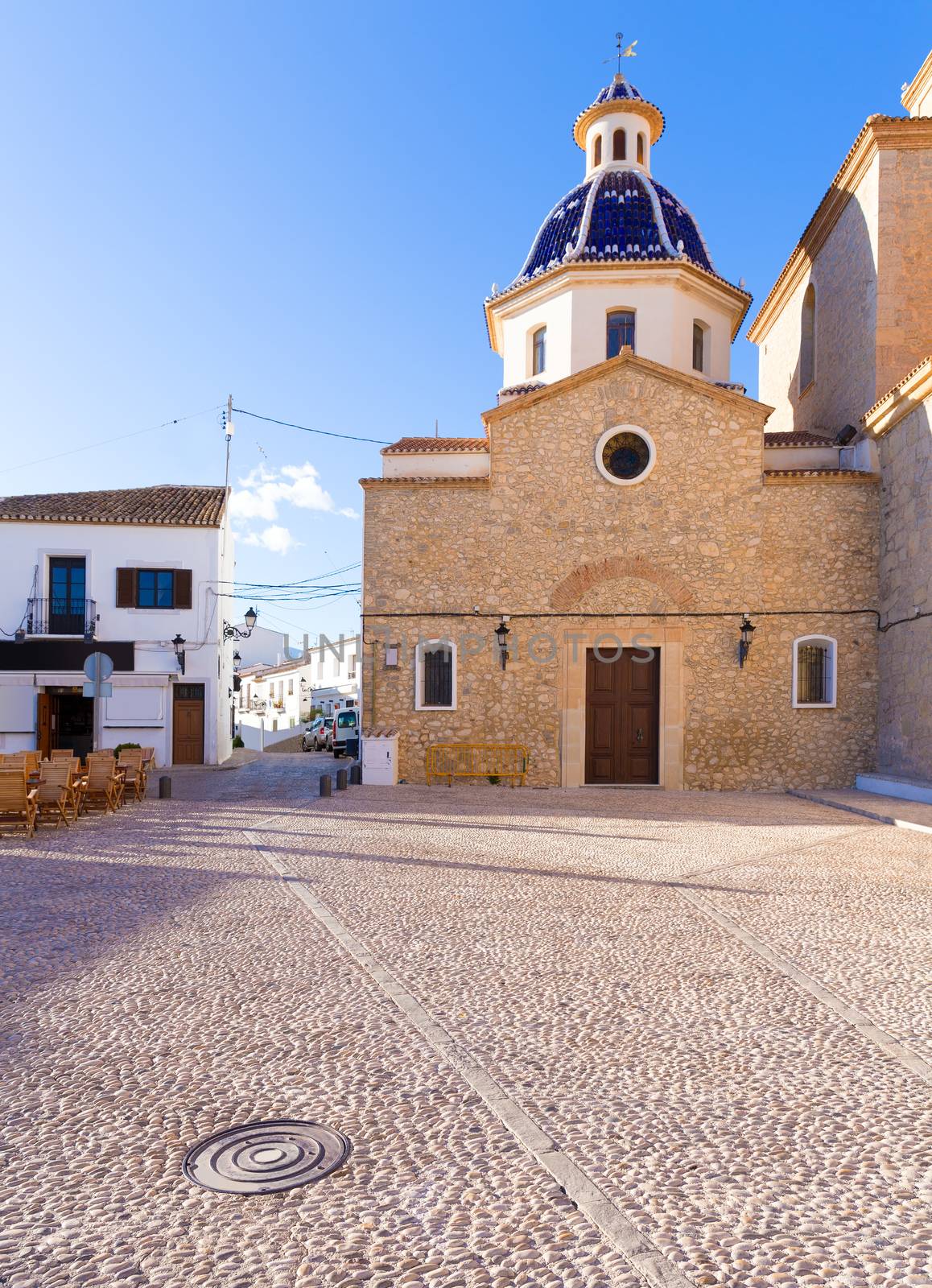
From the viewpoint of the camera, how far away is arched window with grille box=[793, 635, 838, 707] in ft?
53.3

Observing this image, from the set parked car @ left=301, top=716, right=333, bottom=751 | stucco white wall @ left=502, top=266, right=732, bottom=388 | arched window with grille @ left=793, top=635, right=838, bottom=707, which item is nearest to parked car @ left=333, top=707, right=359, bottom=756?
parked car @ left=301, top=716, right=333, bottom=751

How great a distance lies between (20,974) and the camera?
16.3 feet

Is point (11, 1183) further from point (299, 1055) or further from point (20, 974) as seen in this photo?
point (20, 974)

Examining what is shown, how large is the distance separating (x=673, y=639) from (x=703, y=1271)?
14480 mm

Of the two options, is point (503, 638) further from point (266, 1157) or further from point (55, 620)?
point (266, 1157)

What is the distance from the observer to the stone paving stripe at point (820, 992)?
3.91 meters

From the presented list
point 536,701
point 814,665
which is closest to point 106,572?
point 536,701

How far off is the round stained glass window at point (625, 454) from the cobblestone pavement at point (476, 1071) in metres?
10.1

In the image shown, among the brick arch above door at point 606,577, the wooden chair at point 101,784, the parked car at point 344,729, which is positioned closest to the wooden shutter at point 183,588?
the parked car at point 344,729

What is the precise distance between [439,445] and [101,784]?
9.58 m

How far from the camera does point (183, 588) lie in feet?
73.0

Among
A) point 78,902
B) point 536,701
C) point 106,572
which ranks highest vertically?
point 106,572

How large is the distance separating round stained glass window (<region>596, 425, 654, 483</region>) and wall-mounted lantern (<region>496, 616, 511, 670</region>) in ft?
11.2

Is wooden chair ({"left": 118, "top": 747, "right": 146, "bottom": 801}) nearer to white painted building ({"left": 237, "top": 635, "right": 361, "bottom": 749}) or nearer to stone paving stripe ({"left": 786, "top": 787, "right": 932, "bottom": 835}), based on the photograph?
stone paving stripe ({"left": 786, "top": 787, "right": 932, "bottom": 835})
